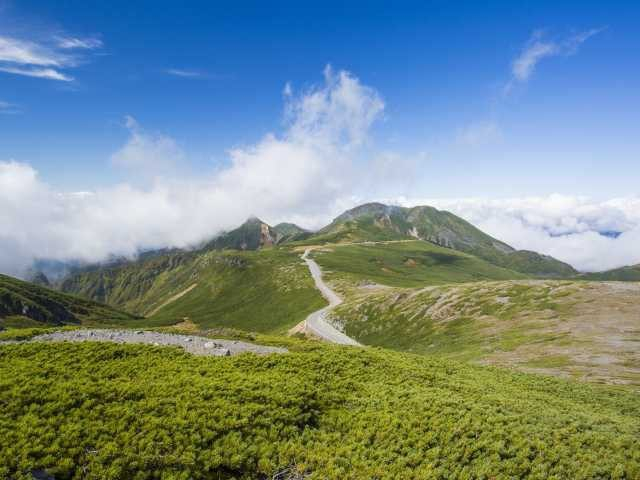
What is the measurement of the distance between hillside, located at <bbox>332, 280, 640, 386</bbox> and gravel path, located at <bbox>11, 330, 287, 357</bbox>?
43.4 metres

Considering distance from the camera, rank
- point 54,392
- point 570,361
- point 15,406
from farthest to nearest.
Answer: point 570,361
point 54,392
point 15,406

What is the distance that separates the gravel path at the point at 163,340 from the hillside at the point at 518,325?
4340cm

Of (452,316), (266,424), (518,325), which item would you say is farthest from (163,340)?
(452,316)

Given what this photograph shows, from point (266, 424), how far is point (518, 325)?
88097 mm

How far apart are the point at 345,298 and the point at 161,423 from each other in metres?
174

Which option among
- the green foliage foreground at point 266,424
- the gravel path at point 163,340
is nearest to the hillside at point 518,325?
the green foliage foreground at point 266,424

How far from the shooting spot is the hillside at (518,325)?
→ 55594 millimetres

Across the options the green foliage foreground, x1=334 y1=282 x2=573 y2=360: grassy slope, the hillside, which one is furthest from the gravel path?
x1=334 y1=282 x2=573 y2=360: grassy slope

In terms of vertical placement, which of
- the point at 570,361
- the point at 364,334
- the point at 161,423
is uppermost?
the point at 161,423

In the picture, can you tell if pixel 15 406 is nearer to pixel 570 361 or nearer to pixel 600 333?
pixel 570 361

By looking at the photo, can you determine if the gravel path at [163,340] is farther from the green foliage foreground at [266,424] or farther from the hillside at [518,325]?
the hillside at [518,325]

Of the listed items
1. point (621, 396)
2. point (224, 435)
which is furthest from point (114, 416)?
point (621, 396)

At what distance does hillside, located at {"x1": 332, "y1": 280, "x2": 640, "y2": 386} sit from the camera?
182 feet

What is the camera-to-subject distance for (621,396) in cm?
3744
